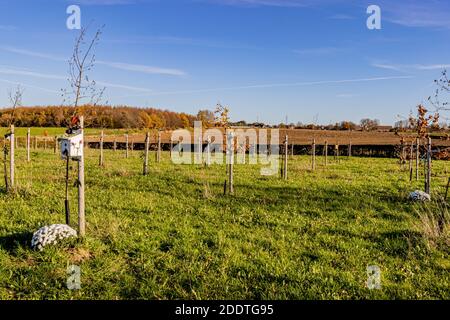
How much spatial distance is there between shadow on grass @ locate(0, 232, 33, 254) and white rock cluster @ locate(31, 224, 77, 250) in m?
0.39

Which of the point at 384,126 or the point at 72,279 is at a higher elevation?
the point at 384,126

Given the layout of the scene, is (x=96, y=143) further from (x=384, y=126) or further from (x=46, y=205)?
(x=384, y=126)

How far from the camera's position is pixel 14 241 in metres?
7.92

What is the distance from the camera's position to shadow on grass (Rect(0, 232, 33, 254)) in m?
7.73

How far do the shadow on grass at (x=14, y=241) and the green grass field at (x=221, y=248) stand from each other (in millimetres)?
23

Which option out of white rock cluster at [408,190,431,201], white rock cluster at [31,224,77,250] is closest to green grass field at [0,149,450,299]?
white rock cluster at [31,224,77,250]

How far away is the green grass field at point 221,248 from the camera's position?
6270mm

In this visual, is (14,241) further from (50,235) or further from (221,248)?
(221,248)

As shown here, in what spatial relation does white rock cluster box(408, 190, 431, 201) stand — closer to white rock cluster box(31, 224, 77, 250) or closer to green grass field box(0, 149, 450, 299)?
green grass field box(0, 149, 450, 299)

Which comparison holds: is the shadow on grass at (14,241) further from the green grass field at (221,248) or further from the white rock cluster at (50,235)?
the white rock cluster at (50,235)
